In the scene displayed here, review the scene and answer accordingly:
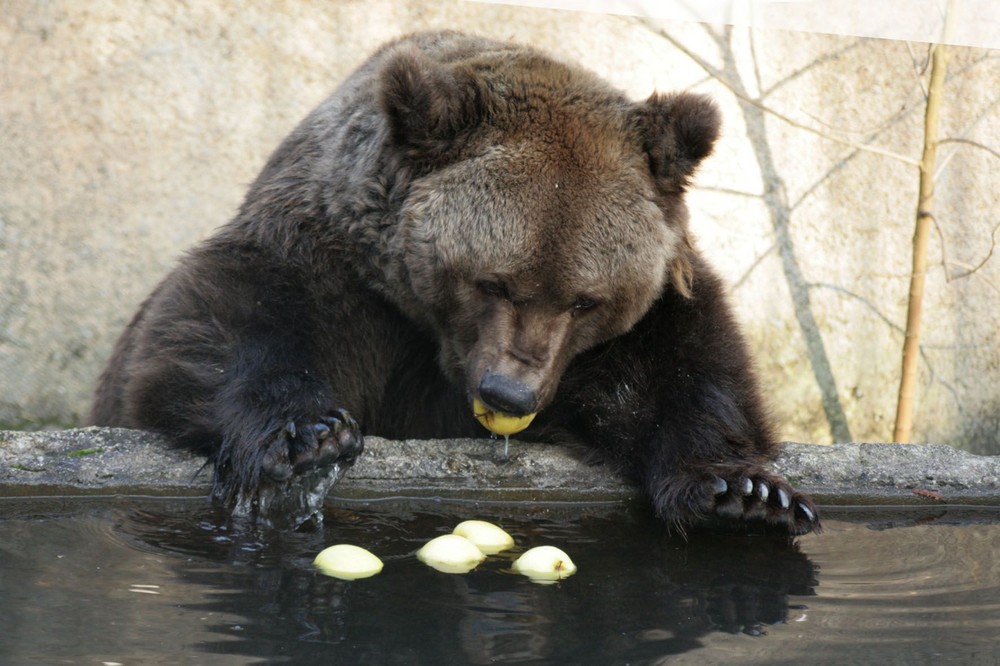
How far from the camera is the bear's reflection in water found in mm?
2967

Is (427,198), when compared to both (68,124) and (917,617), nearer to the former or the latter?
(917,617)

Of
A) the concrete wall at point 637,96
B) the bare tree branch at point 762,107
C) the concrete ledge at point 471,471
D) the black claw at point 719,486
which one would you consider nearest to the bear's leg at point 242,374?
the concrete ledge at point 471,471

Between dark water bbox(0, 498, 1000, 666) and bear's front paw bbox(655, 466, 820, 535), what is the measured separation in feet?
0.25

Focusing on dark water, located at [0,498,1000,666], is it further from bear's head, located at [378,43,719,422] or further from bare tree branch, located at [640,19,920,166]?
bare tree branch, located at [640,19,920,166]

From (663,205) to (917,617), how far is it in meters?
2.02

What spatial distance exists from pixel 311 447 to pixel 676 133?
1.84 m

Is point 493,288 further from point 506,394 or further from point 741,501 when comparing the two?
point 741,501

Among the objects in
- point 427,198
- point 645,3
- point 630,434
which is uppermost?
point 645,3

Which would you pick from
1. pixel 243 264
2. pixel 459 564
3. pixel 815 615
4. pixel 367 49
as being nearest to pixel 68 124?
pixel 367 49

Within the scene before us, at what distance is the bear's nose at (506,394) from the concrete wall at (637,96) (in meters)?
4.65

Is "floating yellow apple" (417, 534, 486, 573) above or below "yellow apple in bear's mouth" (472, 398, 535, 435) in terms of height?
below

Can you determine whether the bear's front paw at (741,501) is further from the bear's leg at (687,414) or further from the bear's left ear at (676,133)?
the bear's left ear at (676,133)

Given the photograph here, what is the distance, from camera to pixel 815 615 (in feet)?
11.0

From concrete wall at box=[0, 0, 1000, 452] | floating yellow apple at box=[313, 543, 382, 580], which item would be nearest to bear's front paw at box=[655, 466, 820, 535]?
floating yellow apple at box=[313, 543, 382, 580]
